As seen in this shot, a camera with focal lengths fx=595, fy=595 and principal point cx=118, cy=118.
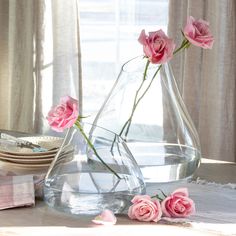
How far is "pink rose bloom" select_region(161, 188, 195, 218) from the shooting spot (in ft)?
3.73

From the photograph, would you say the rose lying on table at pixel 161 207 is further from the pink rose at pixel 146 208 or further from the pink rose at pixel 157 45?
the pink rose at pixel 157 45

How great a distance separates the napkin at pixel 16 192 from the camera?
1.20 m

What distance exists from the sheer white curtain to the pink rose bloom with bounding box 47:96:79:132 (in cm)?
193

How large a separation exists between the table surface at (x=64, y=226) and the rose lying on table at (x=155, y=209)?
0.01 metres

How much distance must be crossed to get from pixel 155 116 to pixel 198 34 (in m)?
0.21

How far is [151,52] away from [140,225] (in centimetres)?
35

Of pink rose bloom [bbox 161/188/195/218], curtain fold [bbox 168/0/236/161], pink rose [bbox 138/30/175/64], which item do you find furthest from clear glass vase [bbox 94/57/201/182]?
curtain fold [bbox 168/0/236/161]

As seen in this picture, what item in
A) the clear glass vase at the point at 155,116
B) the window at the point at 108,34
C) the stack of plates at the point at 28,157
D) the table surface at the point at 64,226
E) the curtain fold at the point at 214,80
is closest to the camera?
the table surface at the point at 64,226

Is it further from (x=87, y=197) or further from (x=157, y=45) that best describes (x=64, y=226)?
(x=157, y=45)

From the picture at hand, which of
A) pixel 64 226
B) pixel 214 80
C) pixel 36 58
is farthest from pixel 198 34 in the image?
pixel 36 58

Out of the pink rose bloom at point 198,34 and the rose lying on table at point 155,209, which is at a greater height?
the pink rose bloom at point 198,34

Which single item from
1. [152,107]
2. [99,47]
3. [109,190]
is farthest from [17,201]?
[99,47]

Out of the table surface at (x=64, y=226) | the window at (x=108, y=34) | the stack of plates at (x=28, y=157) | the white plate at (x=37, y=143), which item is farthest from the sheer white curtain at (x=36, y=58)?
the table surface at (x=64, y=226)

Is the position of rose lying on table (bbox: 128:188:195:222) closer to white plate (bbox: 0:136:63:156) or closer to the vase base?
the vase base
